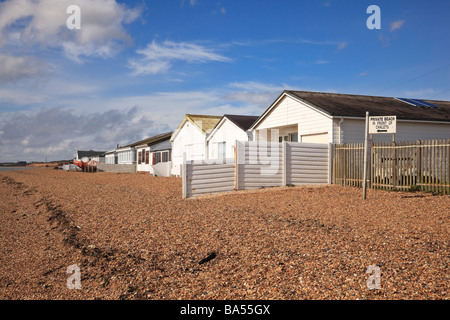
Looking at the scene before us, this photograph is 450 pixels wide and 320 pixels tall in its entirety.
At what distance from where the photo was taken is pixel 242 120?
24.1 m

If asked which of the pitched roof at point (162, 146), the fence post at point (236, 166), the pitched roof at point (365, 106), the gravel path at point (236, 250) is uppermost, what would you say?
the pitched roof at point (365, 106)

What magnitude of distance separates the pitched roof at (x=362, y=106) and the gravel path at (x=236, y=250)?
630cm

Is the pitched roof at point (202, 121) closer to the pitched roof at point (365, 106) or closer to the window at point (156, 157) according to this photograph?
the window at point (156, 157)

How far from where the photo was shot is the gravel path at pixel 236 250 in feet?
14.3

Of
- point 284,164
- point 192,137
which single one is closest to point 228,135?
point 192,137

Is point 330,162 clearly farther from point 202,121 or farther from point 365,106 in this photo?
point 202,121

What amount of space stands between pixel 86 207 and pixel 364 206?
8454mm

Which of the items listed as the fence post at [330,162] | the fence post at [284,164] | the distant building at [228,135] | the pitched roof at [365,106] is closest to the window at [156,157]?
the distant building at [228,135]

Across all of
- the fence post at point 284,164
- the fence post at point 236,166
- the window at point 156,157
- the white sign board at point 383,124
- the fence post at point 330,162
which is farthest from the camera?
the window at point 156,157

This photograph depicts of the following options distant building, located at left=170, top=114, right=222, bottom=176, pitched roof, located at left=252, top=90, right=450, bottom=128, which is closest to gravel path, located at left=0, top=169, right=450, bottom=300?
pitched roof, located at left=252, top=90, right=450, bottom=128
